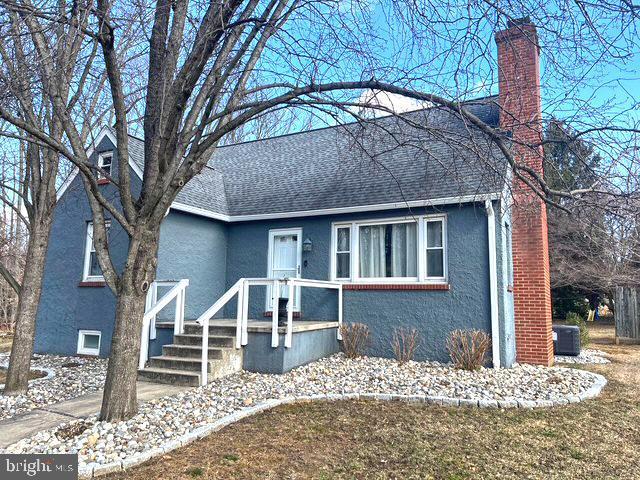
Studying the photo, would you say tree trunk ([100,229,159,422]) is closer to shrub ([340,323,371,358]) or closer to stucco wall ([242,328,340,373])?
stucco wall ([242,328,340,373])

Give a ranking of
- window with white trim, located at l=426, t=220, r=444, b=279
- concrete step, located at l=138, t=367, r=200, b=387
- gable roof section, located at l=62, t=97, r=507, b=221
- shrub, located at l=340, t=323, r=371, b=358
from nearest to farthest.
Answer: concrete step, located at l=138, t=367, r=200, b=387 → gable roof section, located at l=62, t=97, r=507, b=221 → window with white trim, located at l=426, t=220, r=444, b=279 → shrub, located at l=340, t=323, r=371, b=358

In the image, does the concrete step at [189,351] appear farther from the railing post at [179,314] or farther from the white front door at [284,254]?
Answer: the white front door at [284,254]

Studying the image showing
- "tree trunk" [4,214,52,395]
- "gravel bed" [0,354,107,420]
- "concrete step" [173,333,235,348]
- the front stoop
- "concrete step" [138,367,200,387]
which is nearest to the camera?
"gravel bed" [0,354,107,420]

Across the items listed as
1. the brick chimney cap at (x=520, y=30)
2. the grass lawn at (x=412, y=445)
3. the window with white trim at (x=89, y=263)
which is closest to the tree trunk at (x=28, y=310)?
the window with white trim at (x=89, y=263)

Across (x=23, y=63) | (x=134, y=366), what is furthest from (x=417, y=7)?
(x=134, y=366)

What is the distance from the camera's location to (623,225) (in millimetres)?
4758

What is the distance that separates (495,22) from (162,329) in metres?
7.40

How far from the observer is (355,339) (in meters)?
8.62

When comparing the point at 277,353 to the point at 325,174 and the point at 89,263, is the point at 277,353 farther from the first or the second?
the point at 89,263

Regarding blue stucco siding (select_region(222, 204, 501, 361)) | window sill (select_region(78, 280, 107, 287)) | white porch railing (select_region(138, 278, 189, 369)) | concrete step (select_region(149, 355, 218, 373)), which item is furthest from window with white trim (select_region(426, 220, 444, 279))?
window sill (select_region(78, 280, 107, 287))

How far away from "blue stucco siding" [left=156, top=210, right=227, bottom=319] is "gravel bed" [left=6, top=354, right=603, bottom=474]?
10.2ft

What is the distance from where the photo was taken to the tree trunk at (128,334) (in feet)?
15.5

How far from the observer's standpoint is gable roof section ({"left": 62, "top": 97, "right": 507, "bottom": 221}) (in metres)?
8.37

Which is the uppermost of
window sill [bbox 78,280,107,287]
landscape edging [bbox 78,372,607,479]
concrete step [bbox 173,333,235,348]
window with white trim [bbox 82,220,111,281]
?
window with white trim [bbox 82,220,111,281]
